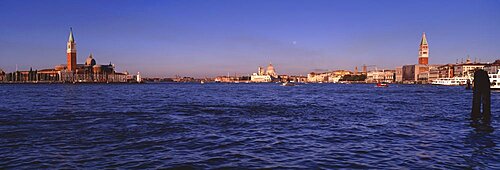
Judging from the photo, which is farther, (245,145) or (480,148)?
(245,145)

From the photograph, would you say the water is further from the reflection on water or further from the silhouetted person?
the silhouetted person

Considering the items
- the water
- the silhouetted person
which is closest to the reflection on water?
the water

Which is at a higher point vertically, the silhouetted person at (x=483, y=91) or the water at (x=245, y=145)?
the silhouetted person at (x=483, y=91)

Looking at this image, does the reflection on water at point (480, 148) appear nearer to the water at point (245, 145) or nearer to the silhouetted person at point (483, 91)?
the water at point (245, 145)

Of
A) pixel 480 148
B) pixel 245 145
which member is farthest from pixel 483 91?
pixel 245 145

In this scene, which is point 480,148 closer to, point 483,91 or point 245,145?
point 245,145

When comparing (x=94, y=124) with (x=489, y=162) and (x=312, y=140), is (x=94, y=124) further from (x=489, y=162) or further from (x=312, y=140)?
(x=489, y=162)

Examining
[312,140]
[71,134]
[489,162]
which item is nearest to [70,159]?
[71,134]

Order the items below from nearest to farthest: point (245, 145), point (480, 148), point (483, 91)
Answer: point (480, 148) < point (245, 145) < point (483, 91)

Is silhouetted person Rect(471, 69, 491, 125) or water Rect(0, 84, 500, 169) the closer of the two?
water Rect(0, 84, 500, 169)

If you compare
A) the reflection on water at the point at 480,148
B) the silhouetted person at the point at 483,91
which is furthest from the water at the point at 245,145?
the silhouetted person at the point at 483,91

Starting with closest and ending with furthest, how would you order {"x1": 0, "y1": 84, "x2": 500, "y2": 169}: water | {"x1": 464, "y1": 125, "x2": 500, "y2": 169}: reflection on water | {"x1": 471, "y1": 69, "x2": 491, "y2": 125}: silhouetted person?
1. {"x1": 0, "y1": 84, "x2": 500, "y2": 169}: water
2. {"x1": 464, "y1": 125, "x2": 500, "y2": 169}: reflection on water
3. {"x1": 471, "y1": 69, "x2": 491, "y2": 125}: silhouetted person

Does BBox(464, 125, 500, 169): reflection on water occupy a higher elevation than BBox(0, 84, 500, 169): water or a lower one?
lower

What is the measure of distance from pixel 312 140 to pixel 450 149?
4.78 metres
